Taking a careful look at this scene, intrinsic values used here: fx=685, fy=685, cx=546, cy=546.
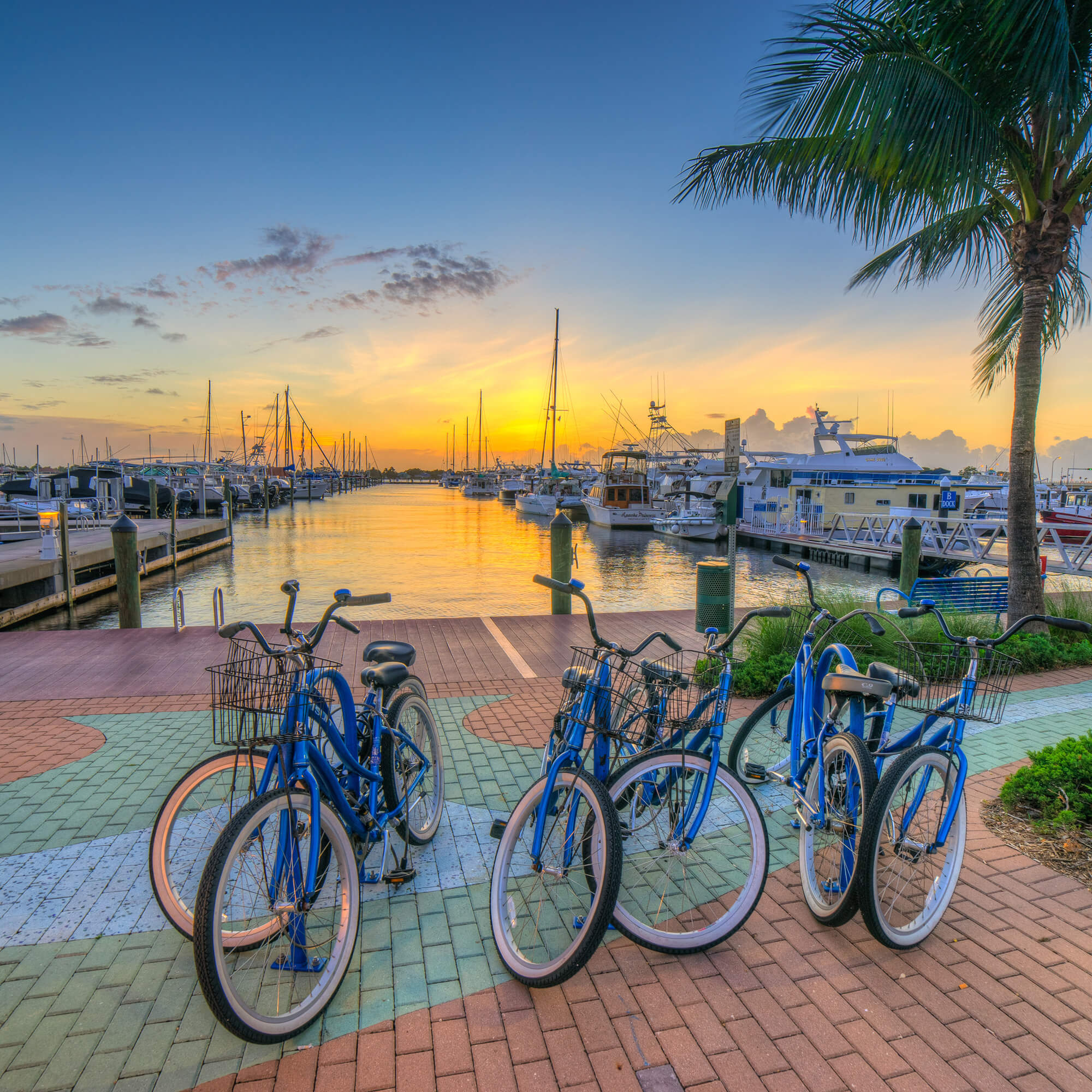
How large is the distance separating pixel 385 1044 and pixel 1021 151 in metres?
9.41

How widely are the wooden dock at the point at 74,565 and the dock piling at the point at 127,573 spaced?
413 centimetres

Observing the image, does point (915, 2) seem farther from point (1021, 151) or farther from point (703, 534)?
point (703, 534)

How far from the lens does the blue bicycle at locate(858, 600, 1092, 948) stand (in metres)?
2.73

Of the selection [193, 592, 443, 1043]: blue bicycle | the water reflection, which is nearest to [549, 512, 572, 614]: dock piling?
the water reflection

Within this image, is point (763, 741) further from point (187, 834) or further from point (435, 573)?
point (435, 573)

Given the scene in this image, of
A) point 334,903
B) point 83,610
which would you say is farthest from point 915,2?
point 83,610

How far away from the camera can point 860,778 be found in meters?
2.85

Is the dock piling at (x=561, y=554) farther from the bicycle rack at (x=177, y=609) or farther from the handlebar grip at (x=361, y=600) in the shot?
the handlebar grip at (x=361, y=600)

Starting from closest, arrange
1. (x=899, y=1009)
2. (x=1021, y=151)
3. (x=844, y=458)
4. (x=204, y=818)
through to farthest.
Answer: (x=899, y=1009), (x=204, y=818), (x=1021, y=151), (x=844, y=458)

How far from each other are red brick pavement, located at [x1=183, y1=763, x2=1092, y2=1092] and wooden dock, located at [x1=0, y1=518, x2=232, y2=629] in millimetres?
13887

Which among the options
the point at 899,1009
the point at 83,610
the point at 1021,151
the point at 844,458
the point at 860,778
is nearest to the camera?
the point at 899,1009

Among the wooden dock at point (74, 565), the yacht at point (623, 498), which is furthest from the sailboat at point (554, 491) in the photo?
the wooden dock at point (74, 565)

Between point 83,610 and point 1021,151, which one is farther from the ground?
point 1021,151

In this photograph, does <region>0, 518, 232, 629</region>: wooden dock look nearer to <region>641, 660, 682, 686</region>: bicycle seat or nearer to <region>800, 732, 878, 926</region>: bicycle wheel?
<region>641, 660, 682, 686</region>: bicycle seat
